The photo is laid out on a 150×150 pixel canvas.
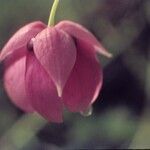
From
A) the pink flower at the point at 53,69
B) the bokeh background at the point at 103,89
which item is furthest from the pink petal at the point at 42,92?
the bokeh background at the point at 103,89

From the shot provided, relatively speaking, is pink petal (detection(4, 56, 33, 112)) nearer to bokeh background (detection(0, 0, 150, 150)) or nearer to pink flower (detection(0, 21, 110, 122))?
pink flower (detection(0, 21, 110, 122))

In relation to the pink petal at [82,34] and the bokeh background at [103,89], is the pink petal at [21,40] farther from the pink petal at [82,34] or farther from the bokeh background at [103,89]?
the bokeh background at [103,89]

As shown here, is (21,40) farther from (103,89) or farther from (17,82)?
(103,89)

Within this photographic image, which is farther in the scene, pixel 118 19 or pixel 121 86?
pixel 121 86

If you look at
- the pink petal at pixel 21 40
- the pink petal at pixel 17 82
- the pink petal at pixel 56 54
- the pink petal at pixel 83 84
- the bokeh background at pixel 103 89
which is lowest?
the bokeh background at pixel 103 89

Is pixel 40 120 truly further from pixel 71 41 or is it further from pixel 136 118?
pixel 71 41

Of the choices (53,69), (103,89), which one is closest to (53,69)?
(53,69)

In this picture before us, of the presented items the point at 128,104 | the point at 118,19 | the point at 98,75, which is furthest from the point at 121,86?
the point at 98,75
